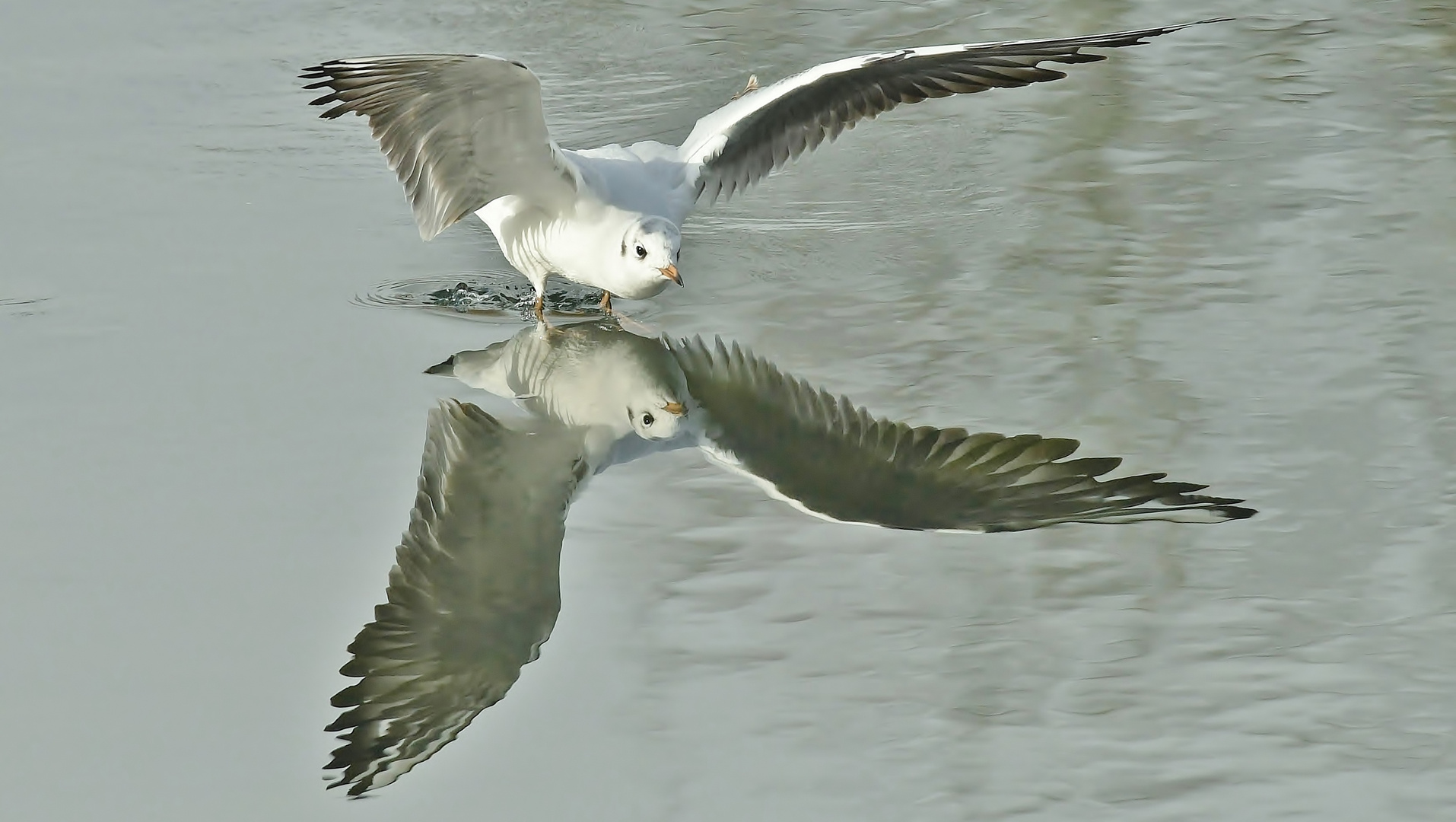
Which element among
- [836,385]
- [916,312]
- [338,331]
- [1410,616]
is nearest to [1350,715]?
[1410,616]

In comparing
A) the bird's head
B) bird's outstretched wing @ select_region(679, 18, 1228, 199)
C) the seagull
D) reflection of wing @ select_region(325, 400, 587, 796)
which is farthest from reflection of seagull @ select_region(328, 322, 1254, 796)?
bird's outstretched wing @ select_region(679, 18, 1228, 199)

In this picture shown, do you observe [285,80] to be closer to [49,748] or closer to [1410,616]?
[49,748]

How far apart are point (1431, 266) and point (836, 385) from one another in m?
2.23

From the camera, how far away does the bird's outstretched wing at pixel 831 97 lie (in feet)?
20.9

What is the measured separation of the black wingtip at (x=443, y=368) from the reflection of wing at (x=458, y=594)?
24 centimetres

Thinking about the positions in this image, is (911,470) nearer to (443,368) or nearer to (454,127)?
(443,368)

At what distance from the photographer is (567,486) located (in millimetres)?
5270

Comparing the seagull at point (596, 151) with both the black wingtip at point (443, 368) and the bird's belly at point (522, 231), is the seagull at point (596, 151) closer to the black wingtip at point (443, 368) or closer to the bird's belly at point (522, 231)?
the bird's belly at point (522, 231)

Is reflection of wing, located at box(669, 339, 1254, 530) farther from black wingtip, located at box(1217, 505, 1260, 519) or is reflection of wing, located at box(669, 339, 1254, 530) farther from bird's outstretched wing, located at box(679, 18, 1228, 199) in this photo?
bird's outstretched wing, located at box(679, 18, 1228, 199)

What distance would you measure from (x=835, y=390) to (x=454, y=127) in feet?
4.92

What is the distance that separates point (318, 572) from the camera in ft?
15.7

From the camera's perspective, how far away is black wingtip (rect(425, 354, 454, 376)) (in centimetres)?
605

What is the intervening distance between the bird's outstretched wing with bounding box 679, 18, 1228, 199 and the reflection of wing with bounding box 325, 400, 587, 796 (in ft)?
4.81

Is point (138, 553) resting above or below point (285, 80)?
below
